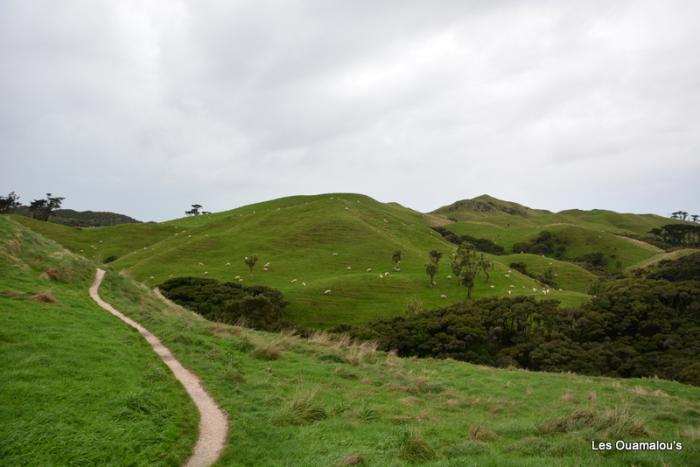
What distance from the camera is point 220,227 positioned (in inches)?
4966

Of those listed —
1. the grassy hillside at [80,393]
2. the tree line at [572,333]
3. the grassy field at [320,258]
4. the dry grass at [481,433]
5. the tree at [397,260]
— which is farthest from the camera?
the tree at [397,260]

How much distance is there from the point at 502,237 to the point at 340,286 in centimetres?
13664

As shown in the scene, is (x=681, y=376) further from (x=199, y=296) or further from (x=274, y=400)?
(x=199, y=296)

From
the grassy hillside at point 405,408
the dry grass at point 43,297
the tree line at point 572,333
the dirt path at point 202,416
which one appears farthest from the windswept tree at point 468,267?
the dry grass at point 43,297

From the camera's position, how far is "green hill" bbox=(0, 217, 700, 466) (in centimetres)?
973

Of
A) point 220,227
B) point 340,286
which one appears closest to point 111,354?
point 340,286

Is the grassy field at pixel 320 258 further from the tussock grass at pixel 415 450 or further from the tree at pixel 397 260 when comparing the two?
the tussock grass at pixel 415 450

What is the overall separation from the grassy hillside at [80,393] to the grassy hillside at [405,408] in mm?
1660

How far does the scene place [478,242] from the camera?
6860 inches

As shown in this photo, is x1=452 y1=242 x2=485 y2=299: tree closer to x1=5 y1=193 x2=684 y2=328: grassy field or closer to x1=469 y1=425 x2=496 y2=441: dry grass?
x1=5 y1=193 x2=684 y2=328: grassy field

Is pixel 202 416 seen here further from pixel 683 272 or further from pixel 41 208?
pixel 41 208

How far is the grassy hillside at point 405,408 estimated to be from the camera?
10.5 m

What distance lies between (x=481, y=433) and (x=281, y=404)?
653cm

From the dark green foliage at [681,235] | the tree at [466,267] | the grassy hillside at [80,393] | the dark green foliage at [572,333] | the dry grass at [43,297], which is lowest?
the dark green foliage at [572,333]
